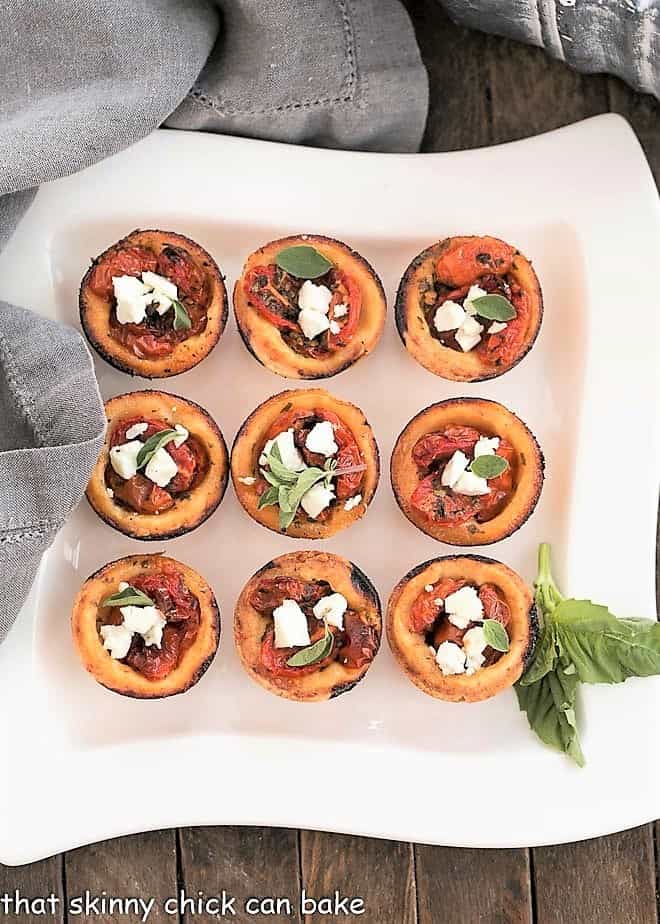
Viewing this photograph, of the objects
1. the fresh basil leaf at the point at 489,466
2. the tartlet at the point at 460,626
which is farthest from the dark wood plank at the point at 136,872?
the fresh basil leaf at the point at 489,466

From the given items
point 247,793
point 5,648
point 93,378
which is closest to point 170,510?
point 93,378

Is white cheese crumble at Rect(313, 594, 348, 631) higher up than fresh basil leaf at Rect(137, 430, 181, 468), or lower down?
lower down

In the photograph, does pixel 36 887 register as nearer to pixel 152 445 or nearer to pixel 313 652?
pixel 313 652

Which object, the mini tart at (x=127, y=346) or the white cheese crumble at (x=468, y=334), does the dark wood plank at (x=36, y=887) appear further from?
the white cheese crumble at (x=468, y=334)

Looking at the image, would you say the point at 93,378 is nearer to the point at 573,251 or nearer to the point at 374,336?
the point at 374,336

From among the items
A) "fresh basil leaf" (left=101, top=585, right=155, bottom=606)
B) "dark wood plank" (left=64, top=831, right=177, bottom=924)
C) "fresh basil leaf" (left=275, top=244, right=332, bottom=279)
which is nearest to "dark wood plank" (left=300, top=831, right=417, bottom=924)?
"dark wood plank" (left=64, top=831, right=177, bottom=924)

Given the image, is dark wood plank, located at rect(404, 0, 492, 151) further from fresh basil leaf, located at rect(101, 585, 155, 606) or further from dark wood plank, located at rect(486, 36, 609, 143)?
fresh basil leaf, located at rect(101, 585, 155, 606)
